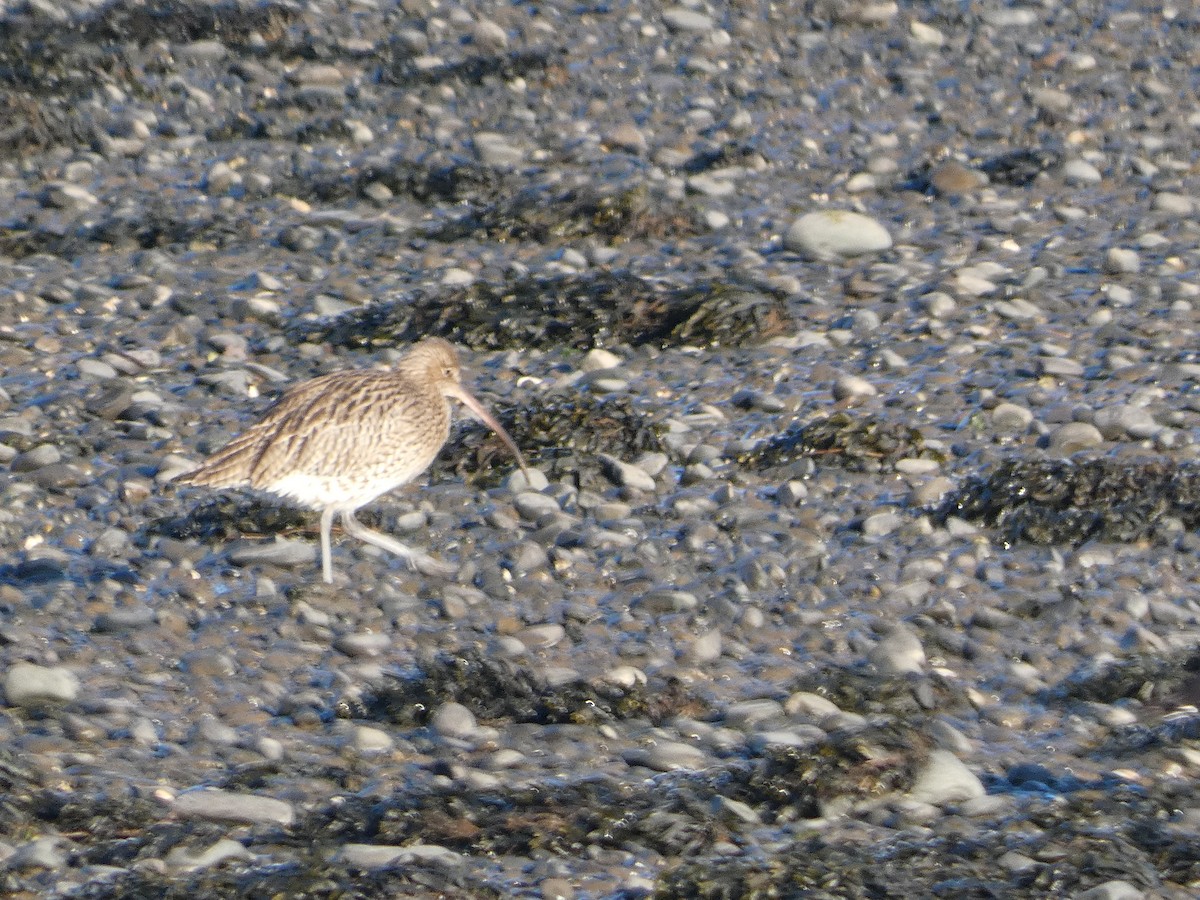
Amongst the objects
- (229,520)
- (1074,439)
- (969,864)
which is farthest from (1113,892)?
(229,520)

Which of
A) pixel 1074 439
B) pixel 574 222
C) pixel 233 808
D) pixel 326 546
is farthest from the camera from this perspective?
pixel 574 222

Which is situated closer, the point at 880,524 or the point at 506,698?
the point at 506,698

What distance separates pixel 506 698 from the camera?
256 inches

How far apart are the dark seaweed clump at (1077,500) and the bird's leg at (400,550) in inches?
91.4

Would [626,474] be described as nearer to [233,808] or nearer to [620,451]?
[620,451]

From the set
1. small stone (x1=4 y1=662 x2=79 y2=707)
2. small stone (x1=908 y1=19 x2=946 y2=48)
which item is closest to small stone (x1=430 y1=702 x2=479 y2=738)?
small stone (x1=4 y1=662 x2=79 y2=707)

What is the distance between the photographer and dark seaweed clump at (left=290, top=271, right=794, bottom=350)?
9.88m

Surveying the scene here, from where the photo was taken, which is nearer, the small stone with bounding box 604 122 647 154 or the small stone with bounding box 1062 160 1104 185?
the small stone with bounding box 1062 160 1104 185

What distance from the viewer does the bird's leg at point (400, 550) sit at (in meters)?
7.48

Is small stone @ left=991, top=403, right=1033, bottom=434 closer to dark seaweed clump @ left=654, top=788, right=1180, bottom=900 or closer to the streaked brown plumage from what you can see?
the streaked brown plumage

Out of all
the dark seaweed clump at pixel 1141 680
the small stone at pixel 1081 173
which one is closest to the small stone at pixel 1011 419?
the dark seaweed clump at pixel 1141 680

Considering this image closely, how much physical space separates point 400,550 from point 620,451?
1.48 metres

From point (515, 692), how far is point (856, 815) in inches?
54.0

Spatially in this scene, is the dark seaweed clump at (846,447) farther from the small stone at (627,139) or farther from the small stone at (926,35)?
the small stone at (926,35)
